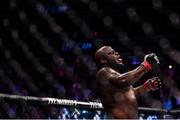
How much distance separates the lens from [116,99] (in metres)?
2.15

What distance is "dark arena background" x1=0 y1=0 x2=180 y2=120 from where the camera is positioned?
12.7ft

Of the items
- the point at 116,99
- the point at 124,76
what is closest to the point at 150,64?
the point at 124,76

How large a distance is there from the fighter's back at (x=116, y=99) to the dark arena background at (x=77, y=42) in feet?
4.24

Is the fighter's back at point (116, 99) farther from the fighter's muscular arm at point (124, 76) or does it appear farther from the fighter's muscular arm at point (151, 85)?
the fighter's muscular arm at point (151, 85)

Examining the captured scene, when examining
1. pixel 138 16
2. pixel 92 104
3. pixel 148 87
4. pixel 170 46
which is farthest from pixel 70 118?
pixel 138 16

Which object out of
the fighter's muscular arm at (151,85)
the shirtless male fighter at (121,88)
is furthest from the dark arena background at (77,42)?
the shirtless male fighter at (121,88)

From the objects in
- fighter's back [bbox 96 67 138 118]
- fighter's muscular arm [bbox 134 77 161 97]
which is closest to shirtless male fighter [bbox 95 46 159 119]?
fighter's back [bbox 96 67 138 118]

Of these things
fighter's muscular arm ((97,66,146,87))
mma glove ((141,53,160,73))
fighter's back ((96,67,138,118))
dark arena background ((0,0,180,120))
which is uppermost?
dark arena background ((0,0,180,120))

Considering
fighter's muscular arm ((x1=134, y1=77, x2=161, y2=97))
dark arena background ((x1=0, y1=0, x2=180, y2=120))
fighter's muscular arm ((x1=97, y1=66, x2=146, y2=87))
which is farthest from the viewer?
dark arena background ((x1=0, y1=0, x2=180, y2=120))

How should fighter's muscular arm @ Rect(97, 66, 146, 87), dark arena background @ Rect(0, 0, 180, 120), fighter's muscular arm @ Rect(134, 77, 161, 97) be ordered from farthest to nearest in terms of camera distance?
1. dark arena background @ Rect(0, 0, 180, 120)
2. fighter's muscular arm @ Rect(134, 77, 161, 97)
3. fighter's muscular arm @ Rect(97, 66, 146, 87)

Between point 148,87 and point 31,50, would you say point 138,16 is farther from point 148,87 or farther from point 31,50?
point 148,87

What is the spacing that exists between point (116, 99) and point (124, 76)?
0.14 metres

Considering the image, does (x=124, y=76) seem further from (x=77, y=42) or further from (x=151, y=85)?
(x=77, y=42)

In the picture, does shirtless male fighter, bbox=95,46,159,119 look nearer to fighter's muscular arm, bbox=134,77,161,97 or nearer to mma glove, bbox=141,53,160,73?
mma glove, bbox=141,53,160,73
